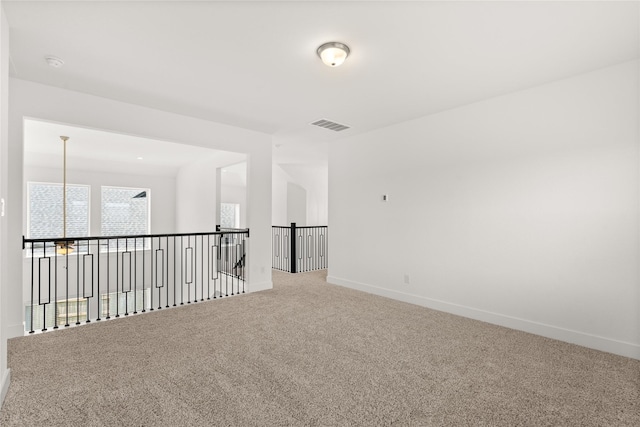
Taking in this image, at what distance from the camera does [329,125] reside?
4.71m

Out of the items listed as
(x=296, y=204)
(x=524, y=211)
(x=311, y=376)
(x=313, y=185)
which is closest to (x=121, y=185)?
(x=296, y=204)

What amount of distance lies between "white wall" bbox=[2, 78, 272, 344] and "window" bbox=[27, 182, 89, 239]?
5281 mm

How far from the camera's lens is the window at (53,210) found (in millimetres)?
7074

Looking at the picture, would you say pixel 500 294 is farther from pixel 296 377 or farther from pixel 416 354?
pixel 296 377

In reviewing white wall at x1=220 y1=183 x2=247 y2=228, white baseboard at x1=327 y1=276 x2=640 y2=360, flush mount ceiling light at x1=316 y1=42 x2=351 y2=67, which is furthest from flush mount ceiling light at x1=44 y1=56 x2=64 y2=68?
white wall at x1=220 y1=183 x2=247 y2=228

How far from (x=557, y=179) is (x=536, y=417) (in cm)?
230

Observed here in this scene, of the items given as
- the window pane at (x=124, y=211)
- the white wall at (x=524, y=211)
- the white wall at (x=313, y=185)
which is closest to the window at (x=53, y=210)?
the window pane at (x=124, y=211)

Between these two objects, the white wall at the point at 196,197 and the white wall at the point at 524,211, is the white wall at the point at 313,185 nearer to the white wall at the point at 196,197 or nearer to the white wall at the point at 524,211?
the white wall at the point at 196,197

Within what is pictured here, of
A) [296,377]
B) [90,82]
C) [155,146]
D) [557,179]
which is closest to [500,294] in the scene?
[557,179]

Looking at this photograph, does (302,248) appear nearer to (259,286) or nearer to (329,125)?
(259,286)

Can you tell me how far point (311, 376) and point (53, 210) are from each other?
8088 millimetres

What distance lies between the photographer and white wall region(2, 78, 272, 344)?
3.06 metres

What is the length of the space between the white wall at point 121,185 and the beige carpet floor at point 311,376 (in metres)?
5.76

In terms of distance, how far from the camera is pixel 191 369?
2455 millimetres
